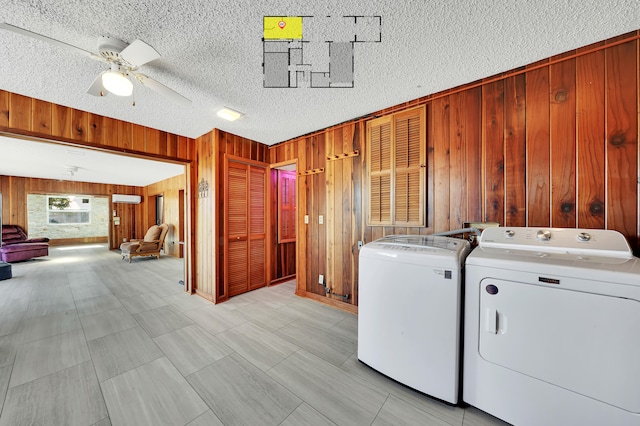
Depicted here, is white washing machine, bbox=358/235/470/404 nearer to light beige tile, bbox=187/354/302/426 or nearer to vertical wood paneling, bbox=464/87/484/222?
vertical wood paneling, bbox=464/87/484/222

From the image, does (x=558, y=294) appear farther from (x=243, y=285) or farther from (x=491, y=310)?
(x=243, y=285)

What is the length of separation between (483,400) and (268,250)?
3.05m

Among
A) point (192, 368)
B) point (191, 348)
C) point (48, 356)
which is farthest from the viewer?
point (191, 348)

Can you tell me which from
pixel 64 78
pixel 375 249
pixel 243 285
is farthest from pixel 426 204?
pixel 64 78

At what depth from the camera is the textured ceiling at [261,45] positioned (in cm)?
123

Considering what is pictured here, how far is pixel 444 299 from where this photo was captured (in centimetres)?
135

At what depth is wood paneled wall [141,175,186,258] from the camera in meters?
6.34

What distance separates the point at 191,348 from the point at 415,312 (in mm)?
1938

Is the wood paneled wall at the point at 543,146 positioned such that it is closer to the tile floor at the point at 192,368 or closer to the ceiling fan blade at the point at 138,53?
the tile floor at the point at 192,368

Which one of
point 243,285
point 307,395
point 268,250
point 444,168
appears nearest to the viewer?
point 307,395

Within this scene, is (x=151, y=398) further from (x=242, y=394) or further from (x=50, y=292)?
(x=50, y=292)

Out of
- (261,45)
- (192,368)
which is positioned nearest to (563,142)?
(261,45)

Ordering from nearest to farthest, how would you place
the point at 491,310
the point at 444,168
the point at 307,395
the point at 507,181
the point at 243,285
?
the point at 491,310
the point at 307,395
the point at 507,181
the point at 444,168
the point at 243,285

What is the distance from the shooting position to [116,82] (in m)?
1.48
